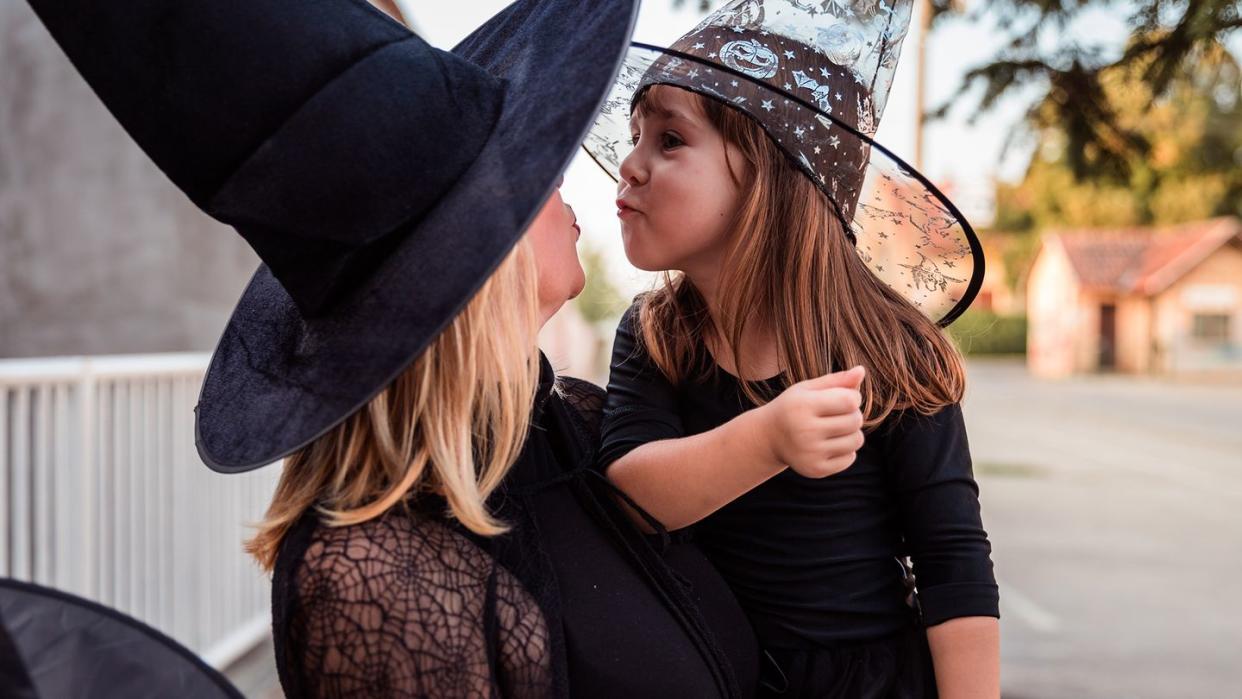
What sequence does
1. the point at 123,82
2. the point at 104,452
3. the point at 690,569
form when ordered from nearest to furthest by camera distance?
1. the point at 123,82
2. the point at 690,569
3. the point at 104,452

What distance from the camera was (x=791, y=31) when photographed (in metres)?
1.65

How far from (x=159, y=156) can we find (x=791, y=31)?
3.17 feet

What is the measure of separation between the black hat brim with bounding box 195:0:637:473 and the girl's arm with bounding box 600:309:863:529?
437mm

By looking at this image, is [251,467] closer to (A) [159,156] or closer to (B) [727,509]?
(A) [159,156]

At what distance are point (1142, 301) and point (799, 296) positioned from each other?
1709 inches

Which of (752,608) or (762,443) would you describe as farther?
(752,608)

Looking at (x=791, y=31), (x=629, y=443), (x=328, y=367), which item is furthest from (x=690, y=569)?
(x=791, y=31)

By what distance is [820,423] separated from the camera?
1.25 m

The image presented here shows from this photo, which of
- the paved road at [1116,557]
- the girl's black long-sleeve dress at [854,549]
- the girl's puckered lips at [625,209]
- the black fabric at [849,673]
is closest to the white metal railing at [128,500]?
the girl's puckered lips at [625,209]

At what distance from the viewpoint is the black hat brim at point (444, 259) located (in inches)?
40.3

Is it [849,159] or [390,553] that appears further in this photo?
[849,159]

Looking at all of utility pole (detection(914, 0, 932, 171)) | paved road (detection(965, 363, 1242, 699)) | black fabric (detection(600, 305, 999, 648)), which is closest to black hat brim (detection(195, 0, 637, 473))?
black fabric (detection(600, 305, 999, 648))

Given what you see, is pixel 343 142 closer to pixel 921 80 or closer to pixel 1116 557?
pixel 921 80

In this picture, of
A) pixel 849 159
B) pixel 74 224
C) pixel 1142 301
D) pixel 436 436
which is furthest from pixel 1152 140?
pixel 1142 301
